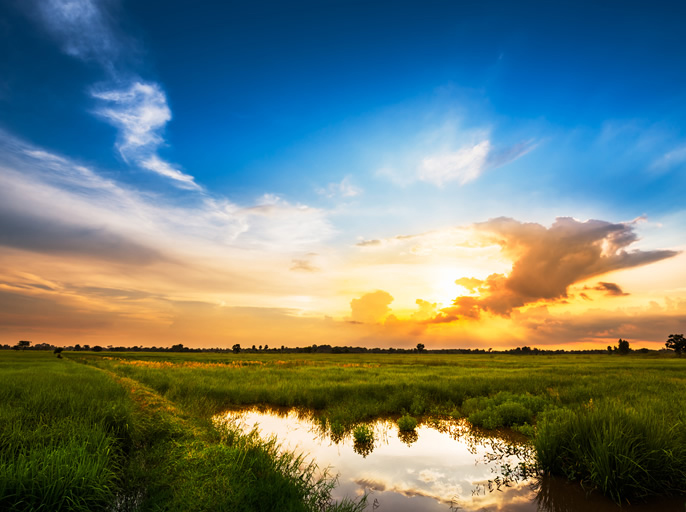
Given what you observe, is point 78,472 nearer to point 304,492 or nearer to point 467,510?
point 304,492

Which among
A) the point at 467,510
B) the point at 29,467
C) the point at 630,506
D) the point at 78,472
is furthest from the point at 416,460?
the point at 29,467

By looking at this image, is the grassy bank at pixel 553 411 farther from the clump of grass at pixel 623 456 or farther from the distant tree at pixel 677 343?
the distant tree at pixel 677 343

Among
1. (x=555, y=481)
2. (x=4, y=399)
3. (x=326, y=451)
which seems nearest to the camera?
(x=555, y=481)

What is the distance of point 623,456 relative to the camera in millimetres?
5953

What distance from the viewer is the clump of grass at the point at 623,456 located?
234 inches

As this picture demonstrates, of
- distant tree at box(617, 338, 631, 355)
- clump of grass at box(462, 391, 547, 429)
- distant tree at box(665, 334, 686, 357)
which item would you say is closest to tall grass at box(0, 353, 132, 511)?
clump of grass at box(462, 391, 547, 429)

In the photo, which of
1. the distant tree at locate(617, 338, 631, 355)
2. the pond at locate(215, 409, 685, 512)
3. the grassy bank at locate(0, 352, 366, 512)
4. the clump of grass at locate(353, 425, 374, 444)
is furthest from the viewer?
the distant tree at locate(617, 338, 631, 355)

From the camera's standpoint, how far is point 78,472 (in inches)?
190

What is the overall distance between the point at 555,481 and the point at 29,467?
8685mm

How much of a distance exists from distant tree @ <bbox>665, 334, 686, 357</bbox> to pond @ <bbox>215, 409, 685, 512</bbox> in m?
143

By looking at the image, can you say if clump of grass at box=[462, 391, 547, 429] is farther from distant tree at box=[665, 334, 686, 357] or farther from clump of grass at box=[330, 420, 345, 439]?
distant tree at box=[665, 334, 686, 357]

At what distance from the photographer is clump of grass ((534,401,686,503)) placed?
5.95m

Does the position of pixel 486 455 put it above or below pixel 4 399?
below

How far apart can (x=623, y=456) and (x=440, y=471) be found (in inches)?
130
